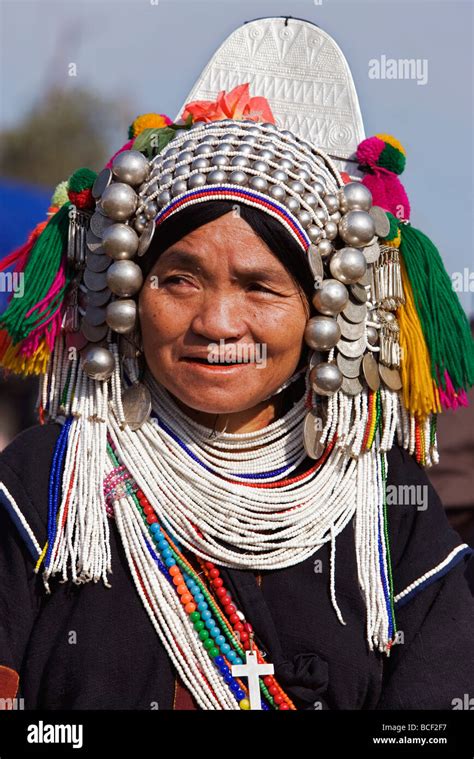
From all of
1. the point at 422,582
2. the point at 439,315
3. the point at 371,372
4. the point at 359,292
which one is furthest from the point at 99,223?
the point at 422,582

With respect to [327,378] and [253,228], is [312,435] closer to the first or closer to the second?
[327,378]

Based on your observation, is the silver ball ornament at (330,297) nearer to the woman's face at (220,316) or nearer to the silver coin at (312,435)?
the woman's face at (220,316)

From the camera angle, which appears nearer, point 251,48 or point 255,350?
point 255,350

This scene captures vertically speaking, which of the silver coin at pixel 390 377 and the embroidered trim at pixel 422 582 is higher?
the silver coin at pixel 390 377

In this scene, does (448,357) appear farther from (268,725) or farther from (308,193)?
(268,725)

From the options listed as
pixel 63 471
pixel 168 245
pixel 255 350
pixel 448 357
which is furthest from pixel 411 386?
pixel 63 471

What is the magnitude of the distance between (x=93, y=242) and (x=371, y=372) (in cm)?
74

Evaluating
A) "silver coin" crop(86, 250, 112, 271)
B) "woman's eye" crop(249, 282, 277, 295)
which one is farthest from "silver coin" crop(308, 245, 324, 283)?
"silver coin" crop(86, 250, 112, 271)

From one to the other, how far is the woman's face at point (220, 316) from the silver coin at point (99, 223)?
178mm

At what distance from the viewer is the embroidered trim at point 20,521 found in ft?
7.95

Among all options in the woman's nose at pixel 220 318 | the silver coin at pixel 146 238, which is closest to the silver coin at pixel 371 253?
the woman's nose at pixel 220 318

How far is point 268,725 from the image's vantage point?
7.92 ft

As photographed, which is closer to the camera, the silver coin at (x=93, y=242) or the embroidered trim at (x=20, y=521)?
the embroidered trim at (x=20, y=521)

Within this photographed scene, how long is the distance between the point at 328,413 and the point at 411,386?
0.72 ft
